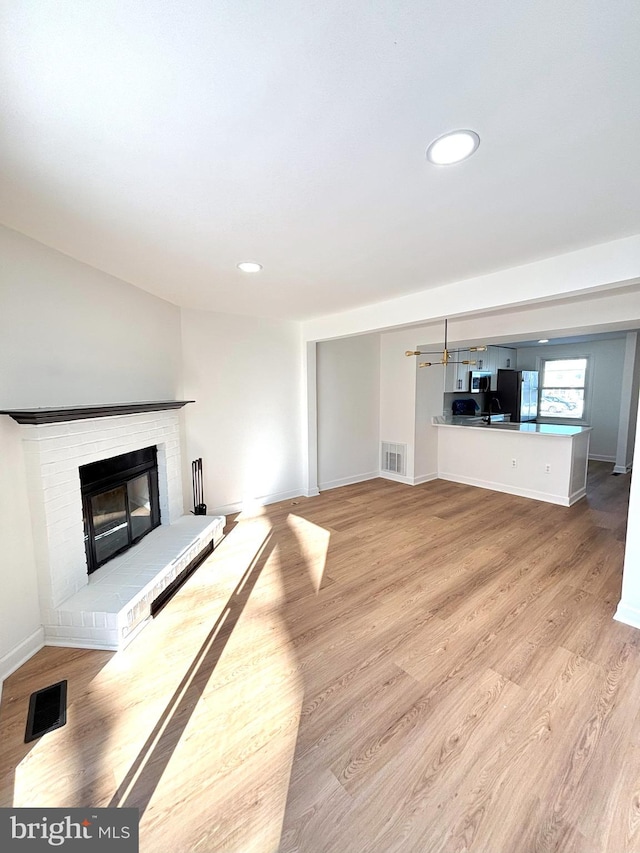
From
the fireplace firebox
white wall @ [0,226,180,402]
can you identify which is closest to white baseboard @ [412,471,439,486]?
the fireplace firebox

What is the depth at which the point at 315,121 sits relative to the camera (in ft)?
3.61

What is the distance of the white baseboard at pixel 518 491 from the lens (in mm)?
4492

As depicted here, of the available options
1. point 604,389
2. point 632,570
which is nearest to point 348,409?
point 632,570

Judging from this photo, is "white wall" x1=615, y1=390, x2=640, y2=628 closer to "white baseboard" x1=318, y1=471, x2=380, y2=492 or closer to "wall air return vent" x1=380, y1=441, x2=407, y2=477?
"wall air return vent" x1=380, y1=441, x2=407, y2=477

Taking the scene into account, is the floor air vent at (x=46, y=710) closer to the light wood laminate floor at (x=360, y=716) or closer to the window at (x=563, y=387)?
the light wood laminate floor at (x=360, y=716)

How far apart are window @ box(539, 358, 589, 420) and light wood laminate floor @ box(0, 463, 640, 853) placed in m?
5.57

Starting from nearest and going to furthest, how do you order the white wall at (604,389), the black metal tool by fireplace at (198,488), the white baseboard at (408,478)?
1. the black metal tool by fireplace at (198,488)
2. the white baseboard at (408,478)
3. the white wall at (604,389)

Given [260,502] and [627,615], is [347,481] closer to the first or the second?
[260,502]

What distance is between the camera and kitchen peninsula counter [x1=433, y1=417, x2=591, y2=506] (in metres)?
4.48

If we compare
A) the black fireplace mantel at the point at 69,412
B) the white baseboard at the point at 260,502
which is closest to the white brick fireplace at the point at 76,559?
the black fireplace mantel at the point at 69,412

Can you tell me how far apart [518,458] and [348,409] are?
8.34 ft

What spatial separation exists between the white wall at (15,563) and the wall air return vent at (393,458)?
4.68 metres

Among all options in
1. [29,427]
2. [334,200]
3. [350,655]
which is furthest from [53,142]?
[350,655]

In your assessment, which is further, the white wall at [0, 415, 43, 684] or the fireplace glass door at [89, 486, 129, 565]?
the fireplace glass door at [89, 486, 129, 565]
